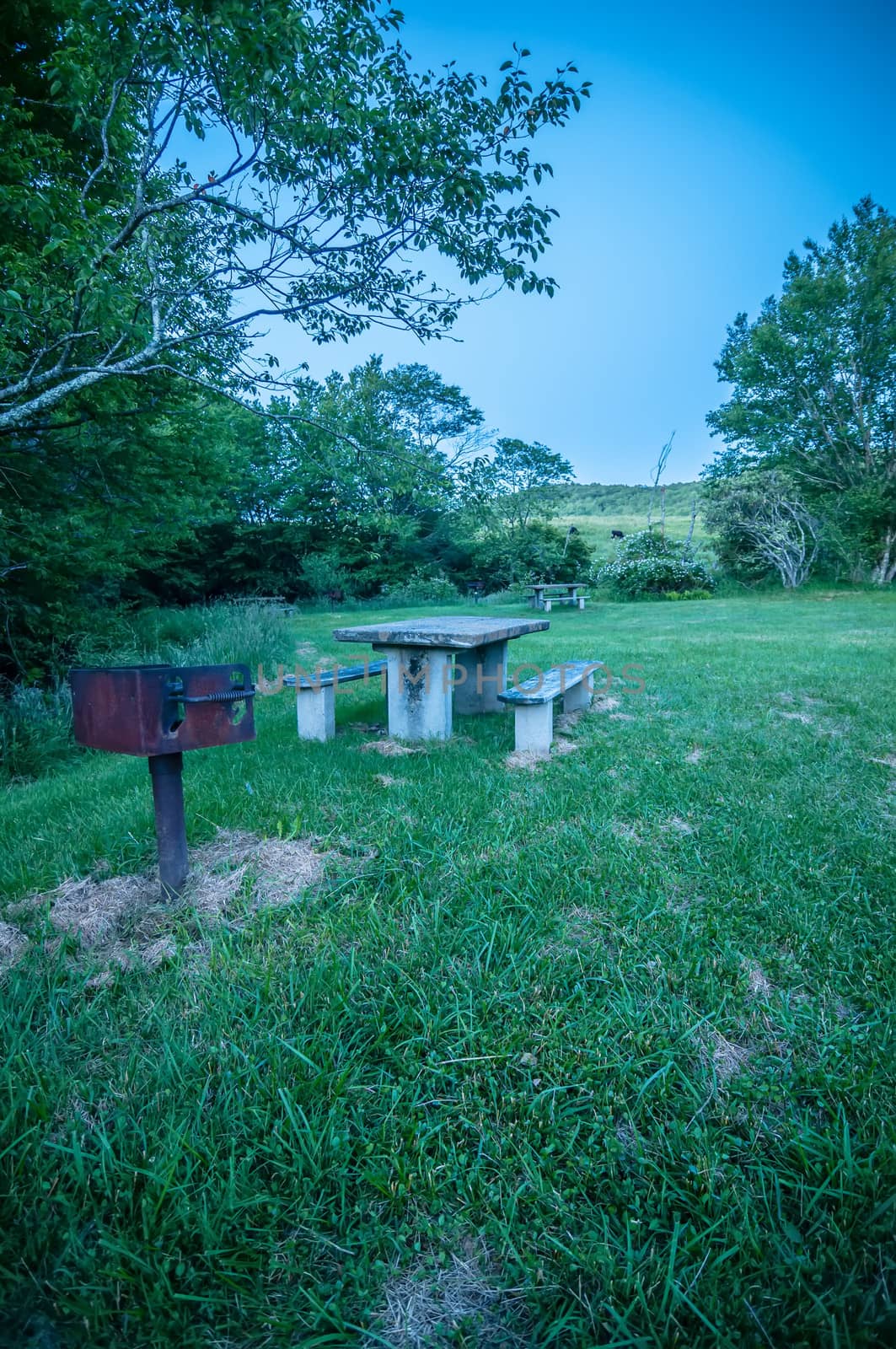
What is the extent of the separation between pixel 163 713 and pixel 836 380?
25.0 m

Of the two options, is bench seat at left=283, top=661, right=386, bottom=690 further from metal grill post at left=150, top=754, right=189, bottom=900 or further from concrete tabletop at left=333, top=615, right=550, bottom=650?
metal grill post at left=150, top=754, right=189, bottom=900

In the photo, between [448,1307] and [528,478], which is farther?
[528,478]

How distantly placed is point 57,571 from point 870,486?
68.7 ft

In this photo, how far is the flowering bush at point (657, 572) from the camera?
1809 centimetres

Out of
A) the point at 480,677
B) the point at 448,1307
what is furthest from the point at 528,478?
the point at 448,1307

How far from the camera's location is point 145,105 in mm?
3906

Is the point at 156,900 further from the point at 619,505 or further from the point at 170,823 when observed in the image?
the point at 619,505

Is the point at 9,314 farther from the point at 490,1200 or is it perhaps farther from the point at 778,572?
the point at 778,572

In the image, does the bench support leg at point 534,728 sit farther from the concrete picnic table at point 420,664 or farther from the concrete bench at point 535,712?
the concrete picnic table at point 420,664

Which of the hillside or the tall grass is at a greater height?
the hillside

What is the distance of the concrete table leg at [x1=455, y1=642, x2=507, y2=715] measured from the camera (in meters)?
4.77

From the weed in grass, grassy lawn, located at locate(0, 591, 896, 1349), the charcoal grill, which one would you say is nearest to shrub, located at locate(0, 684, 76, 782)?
grassy lawn, located at locate(0, 591, 896, 1349)

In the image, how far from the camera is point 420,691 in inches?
155

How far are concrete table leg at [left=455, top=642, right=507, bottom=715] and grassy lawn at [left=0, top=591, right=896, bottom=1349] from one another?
83.2 inches
